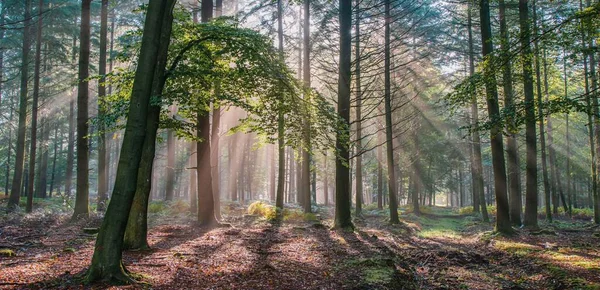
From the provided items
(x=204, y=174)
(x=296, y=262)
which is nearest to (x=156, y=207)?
(x=204, y=174)

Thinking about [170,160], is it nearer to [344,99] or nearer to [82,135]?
[82,135]

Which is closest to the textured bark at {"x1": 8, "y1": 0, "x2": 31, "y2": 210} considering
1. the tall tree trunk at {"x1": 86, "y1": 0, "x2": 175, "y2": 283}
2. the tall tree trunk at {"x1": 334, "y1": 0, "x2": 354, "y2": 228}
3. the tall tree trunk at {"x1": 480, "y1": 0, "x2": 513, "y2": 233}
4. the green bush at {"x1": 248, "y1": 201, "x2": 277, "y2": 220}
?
the green bush at {"x1": 248, "y1": 201, "x2": 277, "y2": 220}

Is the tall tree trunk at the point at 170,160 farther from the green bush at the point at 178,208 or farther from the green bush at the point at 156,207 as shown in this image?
the green bush at the point at 178,208

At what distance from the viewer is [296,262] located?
7.45 metres

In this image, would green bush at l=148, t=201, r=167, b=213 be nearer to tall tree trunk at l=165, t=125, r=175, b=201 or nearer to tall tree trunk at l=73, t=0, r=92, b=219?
tall tree trunk at l=165, t=125, r=175, b=201

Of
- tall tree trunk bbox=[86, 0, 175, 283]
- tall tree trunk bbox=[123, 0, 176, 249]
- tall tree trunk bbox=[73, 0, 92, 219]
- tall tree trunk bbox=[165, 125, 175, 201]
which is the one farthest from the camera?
tall tree trunk bbox=[165, 125, 175, 201]

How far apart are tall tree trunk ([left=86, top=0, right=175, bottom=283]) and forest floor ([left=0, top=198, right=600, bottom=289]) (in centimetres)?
37

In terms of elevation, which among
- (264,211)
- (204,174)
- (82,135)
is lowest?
(264,211)

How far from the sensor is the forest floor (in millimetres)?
5738

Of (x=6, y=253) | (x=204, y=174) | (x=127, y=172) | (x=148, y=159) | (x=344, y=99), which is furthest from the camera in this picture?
(x=344, y=99)

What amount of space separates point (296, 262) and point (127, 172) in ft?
13.1

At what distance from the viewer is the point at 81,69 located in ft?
41.9

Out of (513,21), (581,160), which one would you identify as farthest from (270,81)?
(581,160)

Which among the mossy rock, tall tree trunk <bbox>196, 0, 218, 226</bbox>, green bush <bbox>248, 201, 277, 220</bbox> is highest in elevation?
tall tree trunk <bbox>196, 0, 218, 226</bbox>
